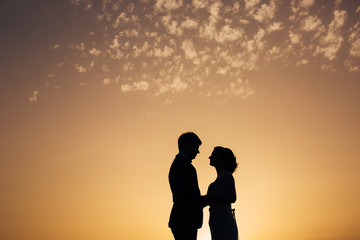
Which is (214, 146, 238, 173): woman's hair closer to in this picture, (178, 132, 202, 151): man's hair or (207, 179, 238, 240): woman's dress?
(207, 179, 238, 240): woman's dress

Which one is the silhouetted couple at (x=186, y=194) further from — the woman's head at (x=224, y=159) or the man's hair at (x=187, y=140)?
the woman's head at (x=224, y=159)

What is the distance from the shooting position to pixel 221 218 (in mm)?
8148

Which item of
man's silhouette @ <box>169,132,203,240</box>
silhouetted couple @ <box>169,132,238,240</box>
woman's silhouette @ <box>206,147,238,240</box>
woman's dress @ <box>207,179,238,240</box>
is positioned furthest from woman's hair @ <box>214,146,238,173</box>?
man's silhouette @ <box>169,132,203,240</box>

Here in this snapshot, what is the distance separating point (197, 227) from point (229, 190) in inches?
81.1

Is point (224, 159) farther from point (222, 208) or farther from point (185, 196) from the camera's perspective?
point (185, 196)

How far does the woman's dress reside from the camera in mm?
8133

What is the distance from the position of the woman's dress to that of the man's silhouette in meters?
1.56

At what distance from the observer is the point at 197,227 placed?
642 cm

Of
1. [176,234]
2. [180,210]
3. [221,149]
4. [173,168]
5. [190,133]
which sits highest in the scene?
[221,149]

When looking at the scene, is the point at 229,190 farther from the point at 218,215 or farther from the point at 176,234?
the point at 176,234

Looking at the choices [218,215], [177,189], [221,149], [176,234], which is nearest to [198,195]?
[177,189]

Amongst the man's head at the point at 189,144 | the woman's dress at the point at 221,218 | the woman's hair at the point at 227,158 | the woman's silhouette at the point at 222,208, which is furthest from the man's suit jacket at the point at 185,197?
the woman's hair at the point at 227,158

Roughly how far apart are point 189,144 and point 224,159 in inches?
88.8

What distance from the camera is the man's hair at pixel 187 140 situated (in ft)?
22.0
